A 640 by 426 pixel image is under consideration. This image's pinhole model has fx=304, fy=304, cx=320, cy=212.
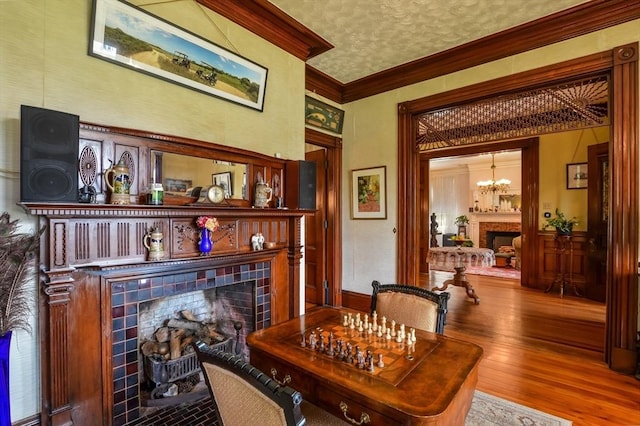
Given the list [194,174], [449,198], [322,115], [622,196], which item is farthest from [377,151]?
[449,198]

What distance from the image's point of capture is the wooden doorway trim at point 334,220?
14.4 ft

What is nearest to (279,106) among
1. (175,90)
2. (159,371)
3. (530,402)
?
(175,90)

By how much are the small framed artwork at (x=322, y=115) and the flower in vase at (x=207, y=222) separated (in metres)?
2.12

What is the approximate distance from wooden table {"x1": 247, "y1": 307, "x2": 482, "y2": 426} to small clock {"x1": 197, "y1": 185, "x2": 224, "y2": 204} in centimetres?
109

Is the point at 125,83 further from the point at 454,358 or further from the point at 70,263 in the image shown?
the point at 454,358

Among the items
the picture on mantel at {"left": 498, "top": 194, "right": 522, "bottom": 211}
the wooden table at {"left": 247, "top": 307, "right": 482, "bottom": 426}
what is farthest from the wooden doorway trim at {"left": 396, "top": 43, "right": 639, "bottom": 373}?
the picture on mantel at {"left": 498, "top": 194, "right": 522, "bottom": 211}

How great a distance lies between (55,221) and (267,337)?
1262 mm

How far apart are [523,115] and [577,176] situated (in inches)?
131

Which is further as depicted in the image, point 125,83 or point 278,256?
point 278,256

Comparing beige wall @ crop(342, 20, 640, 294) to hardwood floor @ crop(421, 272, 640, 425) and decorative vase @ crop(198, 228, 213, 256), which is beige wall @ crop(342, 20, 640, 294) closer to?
hardwood floor @ crop(421, 272, 640, 425)

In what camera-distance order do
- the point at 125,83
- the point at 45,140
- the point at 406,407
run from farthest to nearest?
the point at 125,83 < the point at 45,140 < the point at 406,407

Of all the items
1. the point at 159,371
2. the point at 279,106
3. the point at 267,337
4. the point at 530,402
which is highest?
the point at 279,106

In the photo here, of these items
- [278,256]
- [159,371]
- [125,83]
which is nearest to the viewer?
[125,83]

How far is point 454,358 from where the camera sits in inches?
52.5
